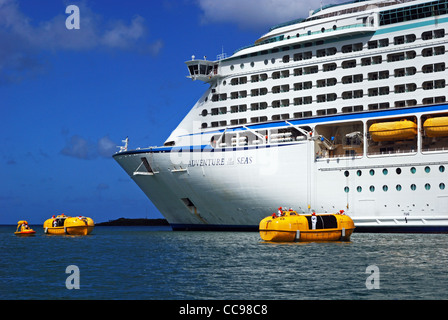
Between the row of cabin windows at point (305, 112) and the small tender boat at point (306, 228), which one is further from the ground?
the row of cabin windows at point (305, 112)

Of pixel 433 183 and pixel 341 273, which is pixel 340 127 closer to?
pixel 433 183

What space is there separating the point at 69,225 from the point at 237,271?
26168mm

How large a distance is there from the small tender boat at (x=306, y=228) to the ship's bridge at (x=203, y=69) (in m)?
17.0

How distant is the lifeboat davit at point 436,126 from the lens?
36.2m

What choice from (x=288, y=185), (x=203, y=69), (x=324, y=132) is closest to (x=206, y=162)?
(x=288, y=185)

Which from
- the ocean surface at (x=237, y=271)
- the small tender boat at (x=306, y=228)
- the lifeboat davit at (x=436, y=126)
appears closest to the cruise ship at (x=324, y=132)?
the lifeboat davit at (x=436, y=126)

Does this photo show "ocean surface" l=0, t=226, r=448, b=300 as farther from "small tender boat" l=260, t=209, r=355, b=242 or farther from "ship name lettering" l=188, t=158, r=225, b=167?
"ship name lettering" l=188, t=158, r=225, b=167

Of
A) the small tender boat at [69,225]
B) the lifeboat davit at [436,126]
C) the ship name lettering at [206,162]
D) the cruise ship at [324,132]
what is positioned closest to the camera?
the lifeboat davit at [436,126]

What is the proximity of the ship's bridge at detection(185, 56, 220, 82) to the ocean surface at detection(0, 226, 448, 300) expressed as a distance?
57.1ft

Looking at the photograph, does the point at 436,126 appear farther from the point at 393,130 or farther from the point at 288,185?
the point at 288,185

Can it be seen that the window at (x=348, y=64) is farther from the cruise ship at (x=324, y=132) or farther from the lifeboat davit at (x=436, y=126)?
the lifeboat davit at (x=436, y=126)

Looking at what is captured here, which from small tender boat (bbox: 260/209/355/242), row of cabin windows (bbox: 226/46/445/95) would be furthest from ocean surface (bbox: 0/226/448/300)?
row of cabin windows (bbox: 226/46/445/95)

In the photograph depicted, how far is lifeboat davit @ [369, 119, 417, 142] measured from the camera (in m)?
37.3

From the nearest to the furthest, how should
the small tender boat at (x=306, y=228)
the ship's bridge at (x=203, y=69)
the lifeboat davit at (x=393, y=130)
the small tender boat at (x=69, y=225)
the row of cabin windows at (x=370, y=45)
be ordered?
the small tender boat at (x=306, y=228) < the lifeboat davit at (x=393, y=130) < the row of cabin windows at (x=370, y=45) < the small tender boat at (x=69, y=225) < the ship's bridge at (x=203, y=69)
